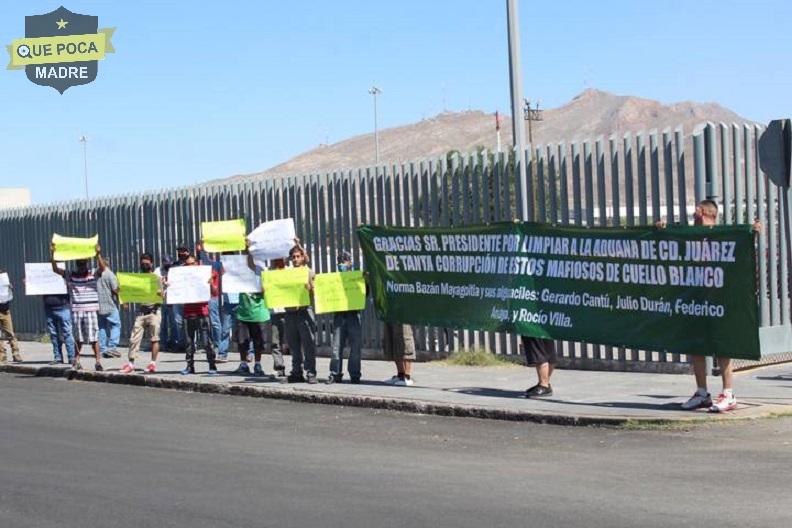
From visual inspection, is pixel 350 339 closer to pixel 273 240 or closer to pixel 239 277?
pixel 273 240

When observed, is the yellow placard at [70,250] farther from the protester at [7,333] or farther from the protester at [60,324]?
the protester at [7,333]

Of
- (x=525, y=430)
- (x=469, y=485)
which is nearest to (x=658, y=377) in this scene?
(x=525, y=430)

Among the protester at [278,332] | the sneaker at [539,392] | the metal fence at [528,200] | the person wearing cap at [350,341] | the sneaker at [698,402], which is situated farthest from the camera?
the protester at [278,332]

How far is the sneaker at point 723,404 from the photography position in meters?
11.8

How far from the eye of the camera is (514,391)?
14344 millimetres

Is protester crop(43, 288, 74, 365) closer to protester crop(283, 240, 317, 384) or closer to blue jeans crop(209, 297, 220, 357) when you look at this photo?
blue jeans crop(209, 297, 220, 357)

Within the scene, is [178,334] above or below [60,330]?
below

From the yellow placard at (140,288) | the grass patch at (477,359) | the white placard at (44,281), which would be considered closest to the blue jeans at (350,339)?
the grass patch at (477,359)

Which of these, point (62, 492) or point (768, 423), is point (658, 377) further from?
point (62, 492)

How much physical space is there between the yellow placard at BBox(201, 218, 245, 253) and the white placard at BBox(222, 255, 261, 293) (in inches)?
24.5

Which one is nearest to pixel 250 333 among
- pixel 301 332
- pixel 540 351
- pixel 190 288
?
pixel 190 288

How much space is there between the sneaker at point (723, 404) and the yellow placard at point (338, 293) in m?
5.42

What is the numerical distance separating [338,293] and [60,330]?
6.98m

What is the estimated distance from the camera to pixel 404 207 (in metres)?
18.7
